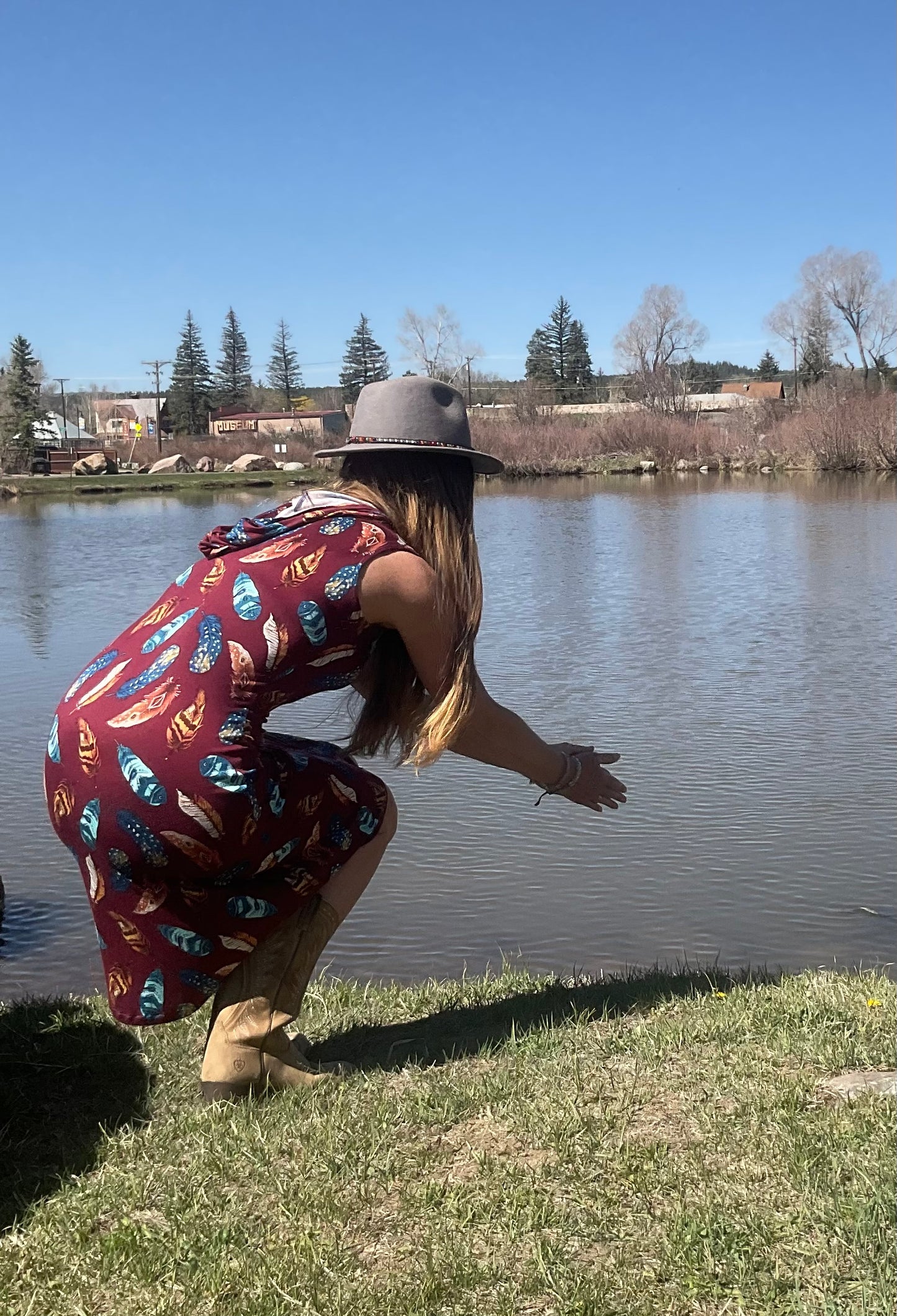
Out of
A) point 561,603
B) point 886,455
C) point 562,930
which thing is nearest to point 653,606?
point 561,603

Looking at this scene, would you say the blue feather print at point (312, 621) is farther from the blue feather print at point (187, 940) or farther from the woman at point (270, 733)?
the blue feather print at point (187, 940)

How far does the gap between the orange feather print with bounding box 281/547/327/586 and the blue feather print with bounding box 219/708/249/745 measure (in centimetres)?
30

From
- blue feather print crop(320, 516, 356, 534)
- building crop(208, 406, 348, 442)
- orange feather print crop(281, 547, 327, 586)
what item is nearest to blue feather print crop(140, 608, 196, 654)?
orange feather print crop(281, 547, 327, 586)

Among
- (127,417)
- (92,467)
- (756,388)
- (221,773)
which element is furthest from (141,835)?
(756,388)

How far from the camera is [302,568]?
3113 millimetres

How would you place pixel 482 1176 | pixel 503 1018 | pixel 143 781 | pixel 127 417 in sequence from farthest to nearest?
pixel 127 417, pixel 503 1018, pixel 143 781, pixel 482 1176

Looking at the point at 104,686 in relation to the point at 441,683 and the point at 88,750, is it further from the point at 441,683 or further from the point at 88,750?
the point at 441,683

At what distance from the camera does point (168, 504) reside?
46719 mm

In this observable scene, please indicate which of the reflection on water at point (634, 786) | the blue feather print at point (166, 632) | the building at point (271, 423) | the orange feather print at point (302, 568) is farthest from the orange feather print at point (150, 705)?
the building at point (271, 423)

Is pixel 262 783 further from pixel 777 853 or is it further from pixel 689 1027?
pixel 777 853

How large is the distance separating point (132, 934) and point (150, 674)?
607mm

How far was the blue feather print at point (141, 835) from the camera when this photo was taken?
10.1ft

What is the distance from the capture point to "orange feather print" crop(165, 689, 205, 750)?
3051 millimetres

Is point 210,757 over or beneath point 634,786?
over
